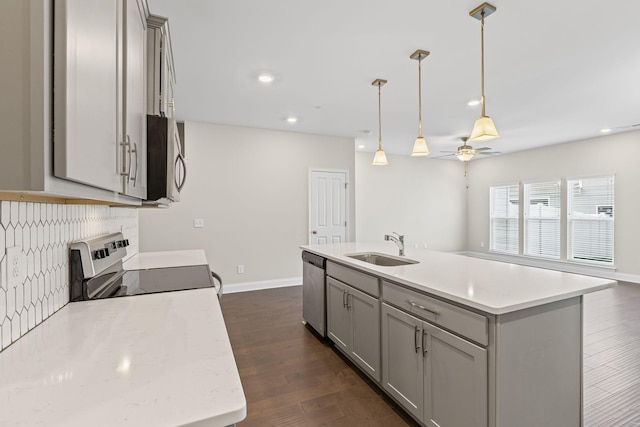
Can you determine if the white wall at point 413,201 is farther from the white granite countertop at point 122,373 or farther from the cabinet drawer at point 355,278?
the white granite countertop at point 122,373

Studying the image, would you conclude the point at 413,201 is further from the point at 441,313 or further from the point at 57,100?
the point at 57,100

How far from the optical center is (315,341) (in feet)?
10.1

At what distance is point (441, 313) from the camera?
5.17 ft

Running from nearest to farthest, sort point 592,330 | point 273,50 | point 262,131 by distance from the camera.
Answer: point 273,50 < point 592,330 < point 262,131

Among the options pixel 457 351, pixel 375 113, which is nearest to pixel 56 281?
pixel 457 351

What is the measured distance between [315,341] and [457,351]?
1855 millimetres

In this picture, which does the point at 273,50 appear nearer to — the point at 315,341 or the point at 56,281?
the point at 56,281

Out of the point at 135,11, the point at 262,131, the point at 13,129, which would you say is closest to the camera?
the point at 13,129

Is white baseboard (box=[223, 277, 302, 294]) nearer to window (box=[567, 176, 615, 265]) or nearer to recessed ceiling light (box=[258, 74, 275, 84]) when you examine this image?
recessed ceiling light (box=[258, 74, 275, 84])

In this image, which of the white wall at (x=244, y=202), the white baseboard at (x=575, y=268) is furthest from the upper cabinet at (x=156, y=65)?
the white baseboard at (x=575, y=268)

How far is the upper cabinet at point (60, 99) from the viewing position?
0.48 meters

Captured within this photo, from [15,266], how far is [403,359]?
6.17 ft

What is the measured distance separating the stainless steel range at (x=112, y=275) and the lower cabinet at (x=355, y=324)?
113cm

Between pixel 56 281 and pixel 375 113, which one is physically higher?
pixel 375 113
